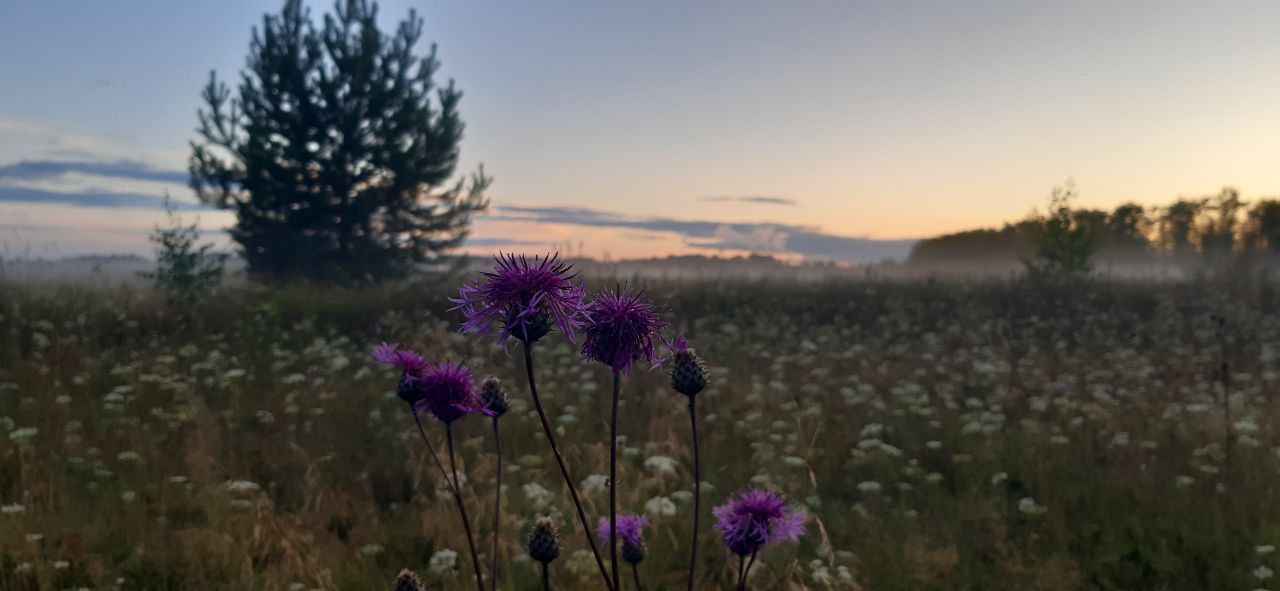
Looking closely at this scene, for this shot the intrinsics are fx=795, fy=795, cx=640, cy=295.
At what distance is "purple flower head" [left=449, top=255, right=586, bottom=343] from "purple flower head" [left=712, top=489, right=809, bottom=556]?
Answer: 32.7 inches

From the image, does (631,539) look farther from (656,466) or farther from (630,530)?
(656,466)

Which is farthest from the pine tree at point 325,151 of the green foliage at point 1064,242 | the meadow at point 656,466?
the green foliage at point 1064,242

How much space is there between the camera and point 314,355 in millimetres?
10625

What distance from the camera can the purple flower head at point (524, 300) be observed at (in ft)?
5.58

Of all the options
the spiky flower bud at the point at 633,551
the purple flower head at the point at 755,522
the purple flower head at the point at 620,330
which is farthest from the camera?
Answer: the spiky flower bud at the point at 633,551

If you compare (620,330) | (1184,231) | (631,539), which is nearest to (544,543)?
(631,539)

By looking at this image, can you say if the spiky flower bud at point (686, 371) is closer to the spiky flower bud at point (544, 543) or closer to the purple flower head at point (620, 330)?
the purple flower head at point (620, 330)

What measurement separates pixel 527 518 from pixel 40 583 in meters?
2.56

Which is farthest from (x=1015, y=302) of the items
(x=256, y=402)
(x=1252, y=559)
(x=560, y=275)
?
(x=560, y=275)

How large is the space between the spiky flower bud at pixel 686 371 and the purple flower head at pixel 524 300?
47 cm

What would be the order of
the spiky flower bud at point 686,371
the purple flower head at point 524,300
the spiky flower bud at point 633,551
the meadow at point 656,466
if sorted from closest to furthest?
1. the purple flower head at point 524,300
2. the spiky flower bud at point 686,371
3. the spiky flower bud at point 633,551
4. the meadow at point 656,466

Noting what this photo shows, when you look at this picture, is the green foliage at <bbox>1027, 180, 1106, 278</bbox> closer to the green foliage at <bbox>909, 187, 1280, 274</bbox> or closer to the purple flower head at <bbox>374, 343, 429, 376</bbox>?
the green foliage at <bbox>909, 187, 1280, 274</bbox>

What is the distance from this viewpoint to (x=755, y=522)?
224 centimetres

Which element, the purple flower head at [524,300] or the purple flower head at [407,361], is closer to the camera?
the purple flower head at [524,300]
